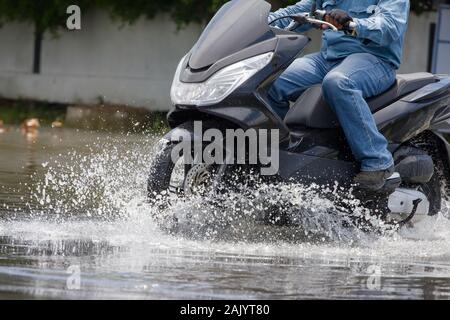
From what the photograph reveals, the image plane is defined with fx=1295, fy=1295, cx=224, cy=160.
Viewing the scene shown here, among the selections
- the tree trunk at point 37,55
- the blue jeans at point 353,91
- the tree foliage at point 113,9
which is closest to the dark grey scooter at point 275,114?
the blue jeans at point 353,91

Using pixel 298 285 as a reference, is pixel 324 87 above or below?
above

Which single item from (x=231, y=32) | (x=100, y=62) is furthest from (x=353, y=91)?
(x=100, y=62)

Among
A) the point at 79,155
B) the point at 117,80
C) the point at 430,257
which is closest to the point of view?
the point at 430,257

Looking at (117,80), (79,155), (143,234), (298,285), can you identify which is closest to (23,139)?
(79,155)

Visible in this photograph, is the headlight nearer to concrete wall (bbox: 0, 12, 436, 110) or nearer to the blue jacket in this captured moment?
the blue jacket

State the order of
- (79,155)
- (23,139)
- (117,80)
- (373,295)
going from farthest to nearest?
(117,80) < (23,139) < (79,155) < (373,295)

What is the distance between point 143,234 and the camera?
273 inches

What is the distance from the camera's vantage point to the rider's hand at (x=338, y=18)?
686 centimetres

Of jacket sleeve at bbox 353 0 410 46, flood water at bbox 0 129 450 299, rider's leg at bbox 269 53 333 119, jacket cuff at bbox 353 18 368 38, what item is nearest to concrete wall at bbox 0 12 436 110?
flood water at bbox 0 129 450 299

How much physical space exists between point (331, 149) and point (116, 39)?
11.2m

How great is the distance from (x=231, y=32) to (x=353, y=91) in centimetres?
72

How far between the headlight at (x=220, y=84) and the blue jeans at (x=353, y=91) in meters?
0.37

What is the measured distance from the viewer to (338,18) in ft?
22.5
